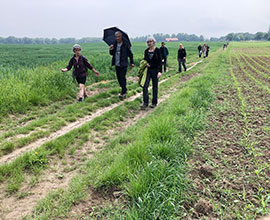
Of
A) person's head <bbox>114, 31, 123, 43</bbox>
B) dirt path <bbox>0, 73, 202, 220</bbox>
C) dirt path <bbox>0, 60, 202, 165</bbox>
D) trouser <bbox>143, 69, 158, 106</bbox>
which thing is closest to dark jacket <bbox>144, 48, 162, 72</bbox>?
trouser <bbox>143, 69, 158, 106</bbox>

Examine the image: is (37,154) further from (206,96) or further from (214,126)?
(206,96)

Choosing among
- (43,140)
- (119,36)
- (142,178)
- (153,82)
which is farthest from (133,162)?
(119,36)

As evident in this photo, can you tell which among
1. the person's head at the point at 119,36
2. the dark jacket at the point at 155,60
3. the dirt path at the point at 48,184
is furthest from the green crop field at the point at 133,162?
the person's head at the point at 119,36

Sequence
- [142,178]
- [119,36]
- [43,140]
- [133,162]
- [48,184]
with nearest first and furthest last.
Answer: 1. [142,178]
2. [48,184]
3. [133,162]
4. [43,140]
5. [119,36]

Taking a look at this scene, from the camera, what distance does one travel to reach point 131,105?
5.98 m

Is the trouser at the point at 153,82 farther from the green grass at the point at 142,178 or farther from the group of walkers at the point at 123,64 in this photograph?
the green grass at the point at 142,178

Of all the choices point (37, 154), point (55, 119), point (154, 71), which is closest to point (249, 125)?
point (154, 71)

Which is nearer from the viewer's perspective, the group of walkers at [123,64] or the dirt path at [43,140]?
the dirt path at [43,140]

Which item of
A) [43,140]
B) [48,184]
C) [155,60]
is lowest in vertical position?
[48,184]

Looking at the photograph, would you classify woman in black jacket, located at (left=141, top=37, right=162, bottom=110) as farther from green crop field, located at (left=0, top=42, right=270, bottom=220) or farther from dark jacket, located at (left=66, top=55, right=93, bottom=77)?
dark jacket, located at (left=66, top=55, right=93, bottom=77)

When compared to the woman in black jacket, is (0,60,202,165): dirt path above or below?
below

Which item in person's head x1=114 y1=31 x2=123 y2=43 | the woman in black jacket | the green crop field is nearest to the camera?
the green crop field

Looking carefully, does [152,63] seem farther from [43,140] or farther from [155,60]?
[43,140]

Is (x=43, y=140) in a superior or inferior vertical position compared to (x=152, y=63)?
inferior
